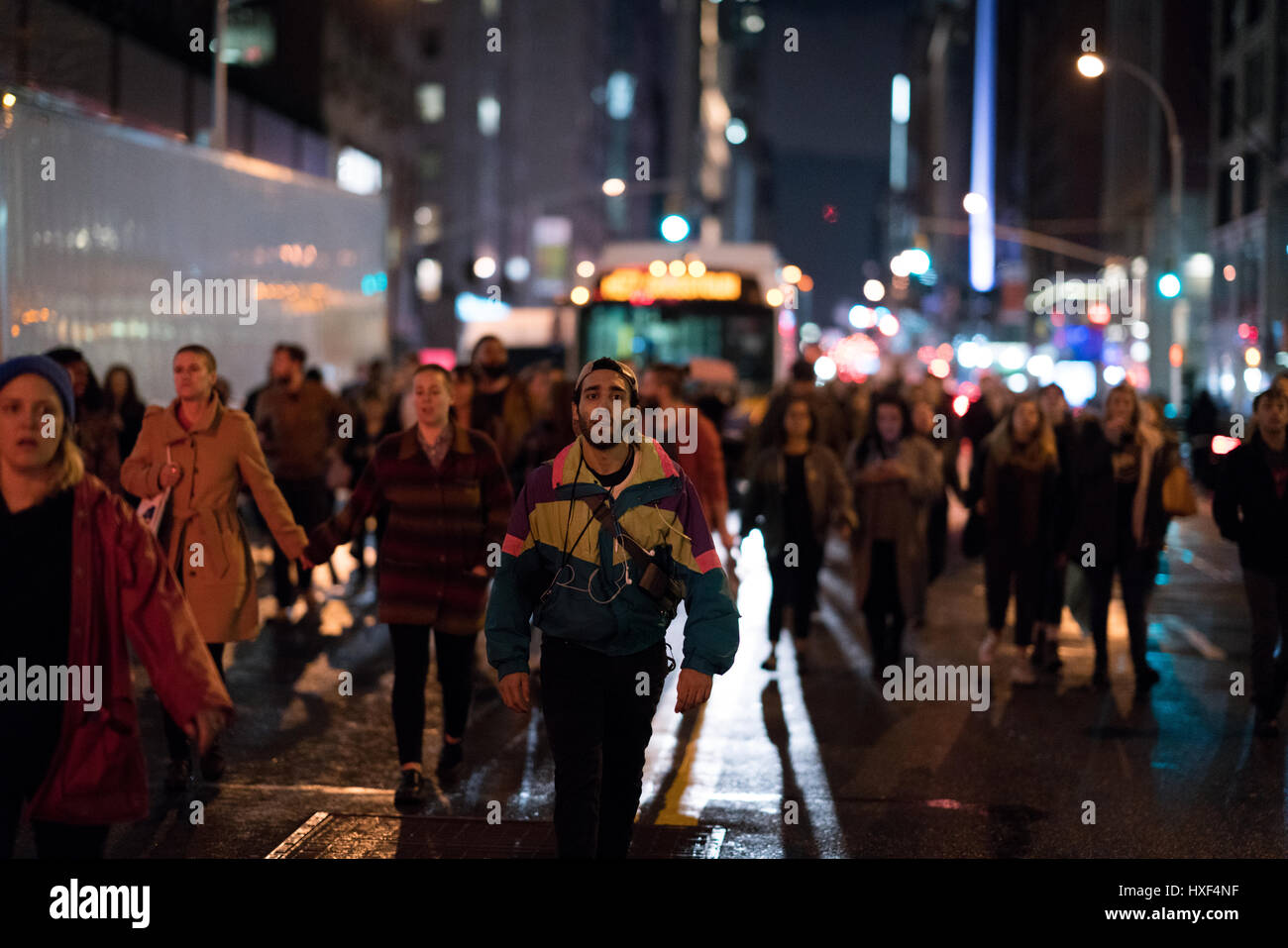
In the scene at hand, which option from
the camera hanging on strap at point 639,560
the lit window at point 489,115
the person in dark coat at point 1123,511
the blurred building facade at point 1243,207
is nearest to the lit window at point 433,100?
the lit window at point 489,115

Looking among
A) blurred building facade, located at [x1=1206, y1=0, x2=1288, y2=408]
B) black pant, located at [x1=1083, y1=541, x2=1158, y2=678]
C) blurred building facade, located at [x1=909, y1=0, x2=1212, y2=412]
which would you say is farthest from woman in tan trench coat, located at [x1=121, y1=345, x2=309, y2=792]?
blurred building facade, located at [x1=1206, y1=0, x2=1288, y2=408]

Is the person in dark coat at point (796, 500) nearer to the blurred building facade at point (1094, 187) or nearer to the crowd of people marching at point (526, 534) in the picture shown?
the crowd of people marching at point (526, 534)

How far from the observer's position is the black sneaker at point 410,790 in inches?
282

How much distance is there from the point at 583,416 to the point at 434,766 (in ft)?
11.8

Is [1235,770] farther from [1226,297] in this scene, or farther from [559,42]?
[559,42]

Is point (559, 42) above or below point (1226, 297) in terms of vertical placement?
above

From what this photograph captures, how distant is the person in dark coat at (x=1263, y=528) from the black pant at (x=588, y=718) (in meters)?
4.84

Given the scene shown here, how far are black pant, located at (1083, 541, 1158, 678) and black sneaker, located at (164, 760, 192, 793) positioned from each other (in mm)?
5878

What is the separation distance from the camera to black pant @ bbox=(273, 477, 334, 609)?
41.4 ft

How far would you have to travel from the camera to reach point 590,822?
4945 mm

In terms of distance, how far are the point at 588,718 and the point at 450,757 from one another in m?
3.07

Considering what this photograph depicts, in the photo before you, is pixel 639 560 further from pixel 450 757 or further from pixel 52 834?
pixel 450 757

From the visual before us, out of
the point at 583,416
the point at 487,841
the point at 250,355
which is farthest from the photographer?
the point at 250,355

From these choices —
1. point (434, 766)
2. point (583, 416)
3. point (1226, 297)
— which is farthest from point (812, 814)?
point (1226, 297)
